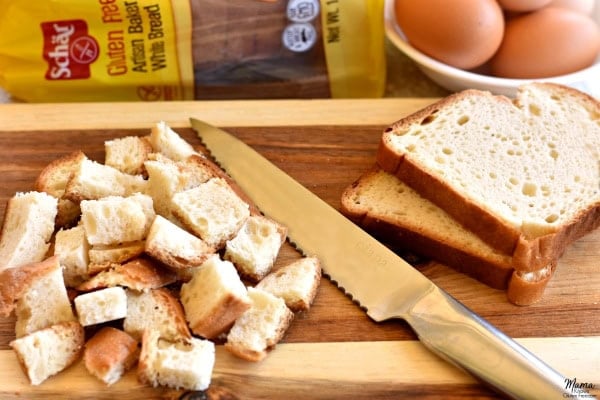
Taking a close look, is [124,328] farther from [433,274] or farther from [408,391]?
[433,274]

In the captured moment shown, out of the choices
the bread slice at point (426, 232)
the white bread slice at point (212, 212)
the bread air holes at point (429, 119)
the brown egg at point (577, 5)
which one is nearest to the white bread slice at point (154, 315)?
the white bread slice at point (212, 212)

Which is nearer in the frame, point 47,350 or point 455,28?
point 47,350

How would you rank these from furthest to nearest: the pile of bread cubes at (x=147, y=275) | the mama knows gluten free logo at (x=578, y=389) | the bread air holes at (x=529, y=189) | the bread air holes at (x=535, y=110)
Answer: the bread air holes at (x=535, y=110)
the bread air holes at (x=529, y=189)
the pile of bread cubes at (x=147, y=275)
the mama knows gluten free logo at (x=578, y=389)

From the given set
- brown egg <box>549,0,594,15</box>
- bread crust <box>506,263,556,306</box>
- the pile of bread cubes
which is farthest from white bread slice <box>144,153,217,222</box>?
brown egg <box>549,0,594,15</box>

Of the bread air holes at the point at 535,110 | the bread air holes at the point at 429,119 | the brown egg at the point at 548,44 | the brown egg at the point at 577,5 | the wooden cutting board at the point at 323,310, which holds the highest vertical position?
the brown egg at the point at 577,5

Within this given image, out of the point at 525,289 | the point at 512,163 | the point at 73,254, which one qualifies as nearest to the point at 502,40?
the point at 512,163

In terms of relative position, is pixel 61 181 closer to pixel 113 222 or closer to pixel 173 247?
pixel 113 222

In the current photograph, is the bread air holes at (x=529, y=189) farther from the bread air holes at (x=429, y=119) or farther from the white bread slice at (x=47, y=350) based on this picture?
the white bread slice at (x=47, y=350)

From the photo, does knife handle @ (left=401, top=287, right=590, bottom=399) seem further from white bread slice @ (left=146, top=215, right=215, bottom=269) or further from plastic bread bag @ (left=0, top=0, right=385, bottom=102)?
plastic bread bag @ (left=0, top=0, right=385, bottom=102)
